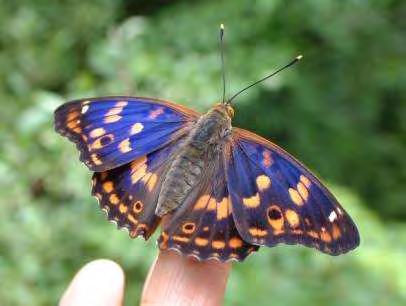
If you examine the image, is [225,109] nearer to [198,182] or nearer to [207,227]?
[198,182]

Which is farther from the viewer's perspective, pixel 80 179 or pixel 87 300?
pixel 80 179

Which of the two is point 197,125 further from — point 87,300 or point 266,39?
point 266,39

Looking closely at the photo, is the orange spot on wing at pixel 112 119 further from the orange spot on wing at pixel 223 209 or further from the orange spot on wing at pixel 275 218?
the orange spot on wing at pixel 275 218

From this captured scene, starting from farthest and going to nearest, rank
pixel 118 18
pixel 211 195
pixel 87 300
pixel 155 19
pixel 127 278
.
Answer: pixel 118 18 → pixel 155 19 → pixel 127 278 → pixel 211 195 → pixel 87 300

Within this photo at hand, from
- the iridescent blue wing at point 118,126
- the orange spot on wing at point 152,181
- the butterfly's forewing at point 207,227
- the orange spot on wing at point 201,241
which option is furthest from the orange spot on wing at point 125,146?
the orange spot on wing at point 201,241

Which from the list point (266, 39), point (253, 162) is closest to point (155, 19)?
point (266, 39)

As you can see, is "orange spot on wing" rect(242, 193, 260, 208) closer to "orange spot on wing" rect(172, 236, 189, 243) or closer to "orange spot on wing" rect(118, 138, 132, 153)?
"orange spot on wing" rect(172, 236, 189, 243)
